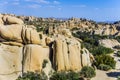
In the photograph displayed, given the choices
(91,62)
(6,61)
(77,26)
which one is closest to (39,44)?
(6,61)

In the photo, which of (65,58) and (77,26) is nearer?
(65,58)

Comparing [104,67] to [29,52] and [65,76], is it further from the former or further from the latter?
[29,52]

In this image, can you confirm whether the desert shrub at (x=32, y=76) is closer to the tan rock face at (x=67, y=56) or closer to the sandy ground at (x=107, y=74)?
the tan rock face at (x=67, y=56)

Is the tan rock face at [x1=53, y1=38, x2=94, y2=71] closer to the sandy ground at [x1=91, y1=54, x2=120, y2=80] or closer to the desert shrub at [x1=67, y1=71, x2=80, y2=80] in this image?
the desert shrub at [x1=67, y1=71, x2=80, y2=80]

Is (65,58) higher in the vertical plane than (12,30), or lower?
lower

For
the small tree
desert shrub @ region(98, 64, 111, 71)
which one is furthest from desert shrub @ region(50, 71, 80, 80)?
desert shrub @ region(98, 64, 111, 71)

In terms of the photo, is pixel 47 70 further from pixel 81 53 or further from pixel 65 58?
pixel 81 53

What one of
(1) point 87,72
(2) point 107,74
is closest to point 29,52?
(1) point 87,72

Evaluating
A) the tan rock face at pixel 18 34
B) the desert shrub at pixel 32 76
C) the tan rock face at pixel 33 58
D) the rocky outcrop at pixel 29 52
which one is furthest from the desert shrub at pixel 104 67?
the tan rock face at pixel 18 34

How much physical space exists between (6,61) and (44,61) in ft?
18.4

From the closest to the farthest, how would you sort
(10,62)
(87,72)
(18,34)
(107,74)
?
(10,62) → (18,34) → (87,72) → (107,74)

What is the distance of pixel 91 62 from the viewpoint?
50.9 metres

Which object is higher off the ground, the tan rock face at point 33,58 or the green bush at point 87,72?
the tan rock face at point 33,58

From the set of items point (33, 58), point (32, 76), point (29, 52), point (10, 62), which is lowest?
point (32, 76)
